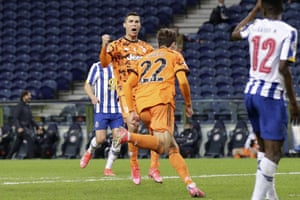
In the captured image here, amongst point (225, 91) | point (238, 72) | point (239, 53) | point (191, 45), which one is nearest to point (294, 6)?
point (239, 53)

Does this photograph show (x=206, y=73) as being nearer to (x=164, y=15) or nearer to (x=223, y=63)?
(x=223, y=63)

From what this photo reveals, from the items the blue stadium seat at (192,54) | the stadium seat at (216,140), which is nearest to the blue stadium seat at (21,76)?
the blue stadium seat at (192,54)

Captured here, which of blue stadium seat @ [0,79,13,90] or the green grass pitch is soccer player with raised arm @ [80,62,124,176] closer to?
the green grass pitch

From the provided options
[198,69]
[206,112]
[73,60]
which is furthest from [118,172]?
[73,60]

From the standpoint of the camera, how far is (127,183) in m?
13.5

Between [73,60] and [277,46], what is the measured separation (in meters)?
21.0

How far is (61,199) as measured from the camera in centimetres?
1093

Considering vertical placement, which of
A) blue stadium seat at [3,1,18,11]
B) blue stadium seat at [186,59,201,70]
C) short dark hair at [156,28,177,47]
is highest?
short dark hair at [156,28,177,47]

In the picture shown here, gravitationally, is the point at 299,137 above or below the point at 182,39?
below

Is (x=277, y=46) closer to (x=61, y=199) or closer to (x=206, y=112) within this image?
(x=61, y=199)

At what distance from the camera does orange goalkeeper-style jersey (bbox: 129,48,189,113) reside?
11320 mm

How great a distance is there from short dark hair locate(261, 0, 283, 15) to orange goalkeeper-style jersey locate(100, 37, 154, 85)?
473 centimetres

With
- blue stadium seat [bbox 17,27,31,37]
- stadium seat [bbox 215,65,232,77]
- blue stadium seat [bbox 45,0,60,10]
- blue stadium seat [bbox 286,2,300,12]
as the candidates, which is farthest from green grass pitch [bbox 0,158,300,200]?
blue stadium seat [bbox 45,0,60,10]

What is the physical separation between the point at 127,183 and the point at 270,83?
16.3 ft
